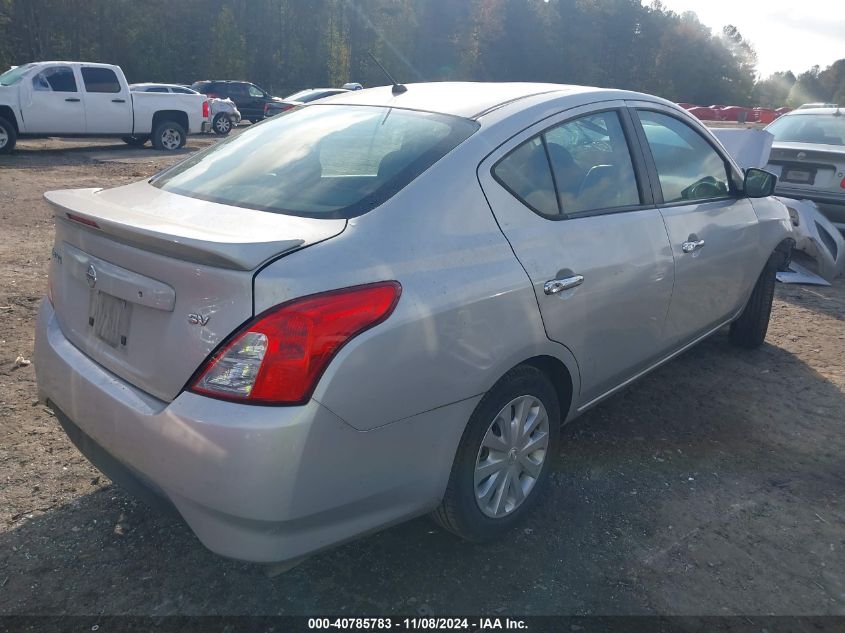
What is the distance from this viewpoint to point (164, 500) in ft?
7.36

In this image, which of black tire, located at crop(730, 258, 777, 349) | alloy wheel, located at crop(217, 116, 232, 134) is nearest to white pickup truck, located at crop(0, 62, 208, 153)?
alloy wheel, located at crop(217, 116, 232, 134)

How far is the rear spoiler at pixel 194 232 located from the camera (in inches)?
80.5

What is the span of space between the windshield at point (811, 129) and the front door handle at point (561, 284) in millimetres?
6672

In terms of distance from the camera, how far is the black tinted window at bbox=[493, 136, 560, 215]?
9.07ft

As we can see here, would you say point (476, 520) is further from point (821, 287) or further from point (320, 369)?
point (821, 287)

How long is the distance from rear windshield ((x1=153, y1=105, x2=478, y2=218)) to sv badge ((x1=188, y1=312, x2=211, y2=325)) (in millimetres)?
551

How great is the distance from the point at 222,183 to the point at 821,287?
20.9 feet

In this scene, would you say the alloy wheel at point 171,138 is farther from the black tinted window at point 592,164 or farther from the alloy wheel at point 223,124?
the black tinted window at point 592,164

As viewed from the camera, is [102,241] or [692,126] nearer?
[102,241]

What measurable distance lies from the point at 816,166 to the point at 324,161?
6.67 m

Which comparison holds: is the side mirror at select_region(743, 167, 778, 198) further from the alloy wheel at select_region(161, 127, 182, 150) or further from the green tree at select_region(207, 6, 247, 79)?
the green tree at select_region(207, 6, 247, 79)

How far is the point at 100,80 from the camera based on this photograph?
16.0 metres

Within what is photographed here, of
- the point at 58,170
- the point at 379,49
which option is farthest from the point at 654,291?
the point at 379,49

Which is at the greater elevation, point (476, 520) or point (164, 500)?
point (164, 500)
